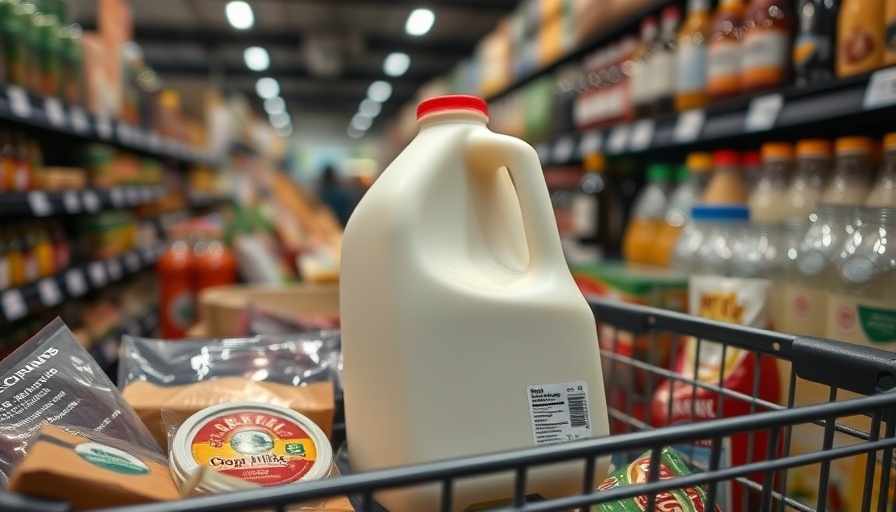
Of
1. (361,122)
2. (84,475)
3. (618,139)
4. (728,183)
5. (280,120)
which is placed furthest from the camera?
(280,120)

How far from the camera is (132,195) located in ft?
11.9

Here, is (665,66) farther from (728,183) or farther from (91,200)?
(91,200)

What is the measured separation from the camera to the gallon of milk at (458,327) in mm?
609

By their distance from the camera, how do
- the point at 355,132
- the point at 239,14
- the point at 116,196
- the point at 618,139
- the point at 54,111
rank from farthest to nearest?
1. the point at 355,132
2. the point at 239,14
3. the point at 116,196
4. the point at 54,111
5. the point at 618,139

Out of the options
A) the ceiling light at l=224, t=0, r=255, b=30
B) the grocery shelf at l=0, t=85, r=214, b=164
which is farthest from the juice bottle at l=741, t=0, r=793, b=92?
the ceiling light at l=224, t=0, r=255, b=30

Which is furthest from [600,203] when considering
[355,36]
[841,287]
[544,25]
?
[355,36]

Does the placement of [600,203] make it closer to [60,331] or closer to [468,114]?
[468,114]

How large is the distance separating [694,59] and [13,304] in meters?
2.33

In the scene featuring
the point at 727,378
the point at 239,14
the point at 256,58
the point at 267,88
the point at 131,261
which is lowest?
the point at 727,378

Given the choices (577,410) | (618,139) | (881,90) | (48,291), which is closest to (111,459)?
(577,410)

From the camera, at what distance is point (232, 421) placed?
691 mm

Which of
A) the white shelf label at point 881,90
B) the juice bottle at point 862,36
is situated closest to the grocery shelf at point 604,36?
the juice bottle at point 862,36

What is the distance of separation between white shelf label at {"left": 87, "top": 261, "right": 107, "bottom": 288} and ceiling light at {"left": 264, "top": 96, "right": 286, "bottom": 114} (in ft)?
37.0

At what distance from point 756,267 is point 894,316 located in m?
0.35
